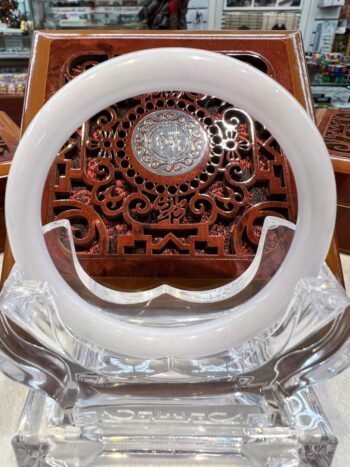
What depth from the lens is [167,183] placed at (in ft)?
2.33

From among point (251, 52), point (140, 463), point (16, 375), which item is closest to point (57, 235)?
point (16, 375)

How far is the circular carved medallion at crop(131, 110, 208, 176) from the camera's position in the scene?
0.71 m

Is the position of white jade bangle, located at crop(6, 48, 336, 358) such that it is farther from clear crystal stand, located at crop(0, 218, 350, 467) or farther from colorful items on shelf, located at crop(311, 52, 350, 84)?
colorful items on shelf, located at crop(311, 52, 350, 84)

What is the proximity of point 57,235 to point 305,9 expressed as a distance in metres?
1.22

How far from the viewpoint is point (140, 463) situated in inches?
20.6

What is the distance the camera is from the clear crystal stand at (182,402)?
487 millimetres

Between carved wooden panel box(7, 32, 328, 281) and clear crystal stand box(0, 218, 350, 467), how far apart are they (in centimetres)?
19

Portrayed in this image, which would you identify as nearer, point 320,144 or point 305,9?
point 320,144

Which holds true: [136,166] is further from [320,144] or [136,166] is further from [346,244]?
[346,244]

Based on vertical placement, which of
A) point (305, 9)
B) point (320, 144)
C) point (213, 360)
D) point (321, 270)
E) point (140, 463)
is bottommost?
point (140, 463)

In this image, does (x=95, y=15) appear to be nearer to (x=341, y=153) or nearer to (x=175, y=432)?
(x=341, y=153)

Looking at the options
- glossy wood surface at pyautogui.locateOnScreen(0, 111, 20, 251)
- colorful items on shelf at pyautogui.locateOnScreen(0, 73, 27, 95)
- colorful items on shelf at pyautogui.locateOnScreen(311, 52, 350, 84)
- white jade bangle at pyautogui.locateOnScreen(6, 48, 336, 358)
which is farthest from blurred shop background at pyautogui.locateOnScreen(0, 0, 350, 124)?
white jade bangle at pyautogui.locateOnScreen(6, 48, 336, 358)

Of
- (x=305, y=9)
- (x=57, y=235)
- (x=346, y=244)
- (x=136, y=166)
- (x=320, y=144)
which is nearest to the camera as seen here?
(x=320, y=144)

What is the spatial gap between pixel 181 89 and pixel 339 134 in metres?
0.58
